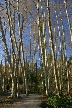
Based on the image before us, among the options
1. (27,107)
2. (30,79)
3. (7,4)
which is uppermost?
(7,4)

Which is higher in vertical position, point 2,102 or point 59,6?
point 59,6

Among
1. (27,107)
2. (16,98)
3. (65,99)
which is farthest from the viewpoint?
(16,98)

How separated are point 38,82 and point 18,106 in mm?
21459

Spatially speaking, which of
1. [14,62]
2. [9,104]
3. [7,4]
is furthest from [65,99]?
[7,4]

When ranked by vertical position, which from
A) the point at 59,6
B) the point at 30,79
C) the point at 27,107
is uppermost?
the point at 59,6

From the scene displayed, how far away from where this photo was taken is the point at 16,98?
2006cm

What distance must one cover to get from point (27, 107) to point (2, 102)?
2834mm

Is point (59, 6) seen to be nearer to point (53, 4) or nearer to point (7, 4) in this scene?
point (53, 4)

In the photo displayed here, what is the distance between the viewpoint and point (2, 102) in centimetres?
1822

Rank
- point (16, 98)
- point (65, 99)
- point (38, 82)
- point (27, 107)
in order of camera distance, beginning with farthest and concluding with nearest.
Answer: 1. point (38, 82)
2. point (16, 98)
3. point (65, 99)
4. point (27, 107)

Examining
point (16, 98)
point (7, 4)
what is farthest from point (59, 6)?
point (16, 98)

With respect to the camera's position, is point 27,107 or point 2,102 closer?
point 27,107

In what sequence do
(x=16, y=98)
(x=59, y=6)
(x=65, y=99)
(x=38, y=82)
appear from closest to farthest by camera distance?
(x=65, y=99) → (x=16, y=98) → (x=59, y=6) → (x=38, y=82)

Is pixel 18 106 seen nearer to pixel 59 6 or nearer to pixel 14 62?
pixel 14 62
